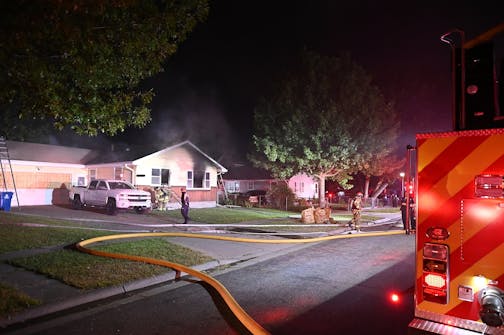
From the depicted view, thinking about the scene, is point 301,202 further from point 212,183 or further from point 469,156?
point 469,156

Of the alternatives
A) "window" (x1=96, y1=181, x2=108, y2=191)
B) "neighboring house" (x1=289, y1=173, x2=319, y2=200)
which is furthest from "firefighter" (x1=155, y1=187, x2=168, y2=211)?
"neighboring house" (x1=289, y1=173, x2=319, y2=200)

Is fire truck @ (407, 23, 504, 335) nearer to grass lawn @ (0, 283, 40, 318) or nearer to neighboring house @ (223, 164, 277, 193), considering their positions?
grass lawn @ (0, 283, 40, 318)

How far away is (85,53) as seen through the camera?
7.37 meters

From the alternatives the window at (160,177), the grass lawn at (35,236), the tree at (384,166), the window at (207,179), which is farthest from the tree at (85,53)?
the tree at (384,166)

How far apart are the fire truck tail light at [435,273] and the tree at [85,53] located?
19.9 feet

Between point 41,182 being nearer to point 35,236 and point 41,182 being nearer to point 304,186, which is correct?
point 35,236

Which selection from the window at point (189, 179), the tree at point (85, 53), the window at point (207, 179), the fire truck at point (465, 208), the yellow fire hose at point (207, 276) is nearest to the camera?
the fire truck at point (465, 208)

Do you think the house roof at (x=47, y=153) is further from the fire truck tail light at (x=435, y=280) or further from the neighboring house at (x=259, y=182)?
the fire truck tail light at (x=435, y=280)

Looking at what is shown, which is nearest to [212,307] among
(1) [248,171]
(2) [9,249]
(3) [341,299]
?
(3) [341,299]

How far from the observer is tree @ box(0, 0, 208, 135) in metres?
6.17

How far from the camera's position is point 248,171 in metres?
46.6

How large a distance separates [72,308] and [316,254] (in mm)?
6315

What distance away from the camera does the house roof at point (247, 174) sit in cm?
4356

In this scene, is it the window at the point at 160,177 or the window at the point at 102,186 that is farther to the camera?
the window at the point at 160,177
